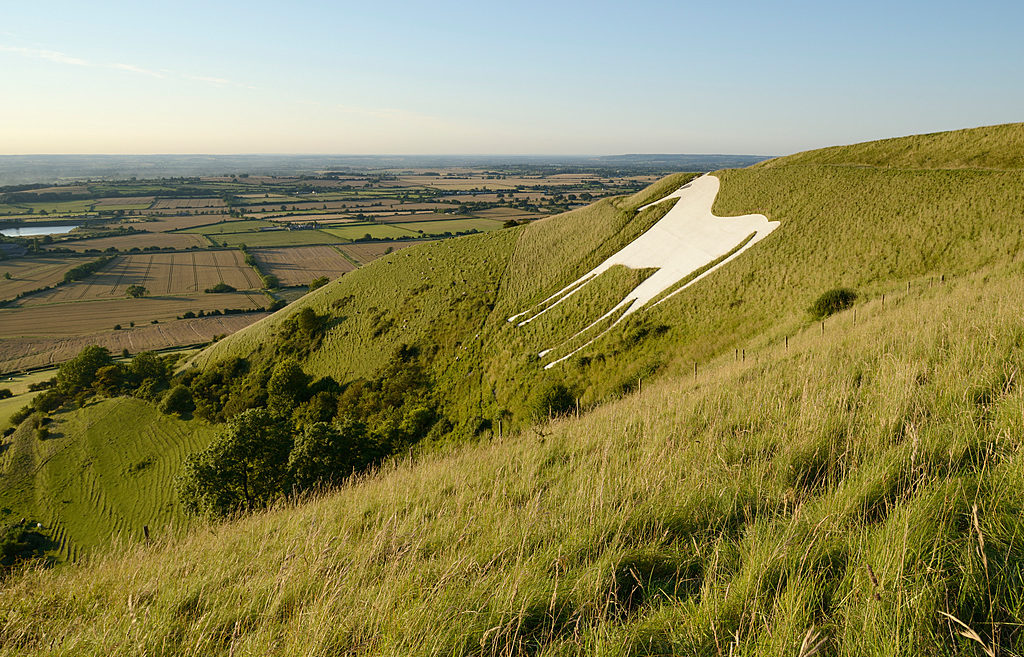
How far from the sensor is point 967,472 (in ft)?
13.0

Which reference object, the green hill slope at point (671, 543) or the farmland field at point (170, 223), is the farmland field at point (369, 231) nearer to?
the farmland field at point (170, 223)

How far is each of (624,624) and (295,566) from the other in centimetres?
321

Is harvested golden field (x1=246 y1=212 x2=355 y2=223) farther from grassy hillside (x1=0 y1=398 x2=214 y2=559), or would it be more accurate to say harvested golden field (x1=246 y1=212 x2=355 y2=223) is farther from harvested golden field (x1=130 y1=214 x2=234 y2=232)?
grassy hillside (x1=0 y1=398 x2=214 y2=559)

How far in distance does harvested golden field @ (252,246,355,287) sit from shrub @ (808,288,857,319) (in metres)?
104

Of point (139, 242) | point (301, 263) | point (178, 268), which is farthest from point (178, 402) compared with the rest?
point (139, 242)

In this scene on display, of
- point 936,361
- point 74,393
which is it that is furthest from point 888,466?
point 74,393

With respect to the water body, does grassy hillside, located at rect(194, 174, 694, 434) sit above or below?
below

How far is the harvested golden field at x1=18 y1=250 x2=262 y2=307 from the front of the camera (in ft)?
342

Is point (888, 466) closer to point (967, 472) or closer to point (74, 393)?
point (967, 472)

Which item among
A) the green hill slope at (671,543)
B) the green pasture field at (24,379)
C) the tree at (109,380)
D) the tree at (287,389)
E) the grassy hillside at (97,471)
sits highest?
the green hill slope at (671,543)

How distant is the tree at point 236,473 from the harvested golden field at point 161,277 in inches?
3745

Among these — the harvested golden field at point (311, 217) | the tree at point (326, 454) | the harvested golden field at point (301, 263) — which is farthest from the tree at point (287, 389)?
the harvested golden field at point (311, 217)

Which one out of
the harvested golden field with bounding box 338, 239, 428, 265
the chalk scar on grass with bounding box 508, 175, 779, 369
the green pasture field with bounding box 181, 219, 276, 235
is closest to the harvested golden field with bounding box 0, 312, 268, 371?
the harvested golden field with bounding box 338, 239, 428, 265

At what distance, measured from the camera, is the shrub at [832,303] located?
72.4 feet
